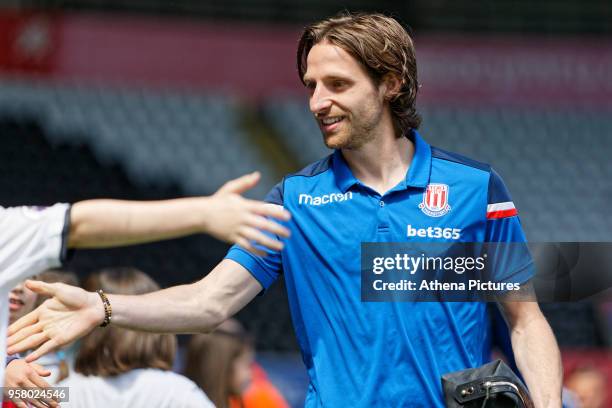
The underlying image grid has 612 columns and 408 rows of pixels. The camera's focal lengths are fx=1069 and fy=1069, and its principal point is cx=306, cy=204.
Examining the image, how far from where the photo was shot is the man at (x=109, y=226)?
260cm

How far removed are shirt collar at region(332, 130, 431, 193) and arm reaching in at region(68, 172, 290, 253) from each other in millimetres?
865

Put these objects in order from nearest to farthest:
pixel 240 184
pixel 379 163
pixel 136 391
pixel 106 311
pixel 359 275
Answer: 1. pixel 240 184
2. pixel 106 311
3. pixel 359 275
4. pixel 379 163
5. pixel 136 391

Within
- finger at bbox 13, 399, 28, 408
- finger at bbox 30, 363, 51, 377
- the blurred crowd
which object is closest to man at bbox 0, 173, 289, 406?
finger at bbox 30, 363, 51, 377

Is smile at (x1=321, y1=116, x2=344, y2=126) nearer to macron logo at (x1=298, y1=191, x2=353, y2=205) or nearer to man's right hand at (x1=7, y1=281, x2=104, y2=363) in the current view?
macron logo at (x1=298, y1=191, x2=353, y2=205)

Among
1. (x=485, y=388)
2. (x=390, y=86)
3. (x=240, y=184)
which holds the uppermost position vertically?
(x=390, y=86)

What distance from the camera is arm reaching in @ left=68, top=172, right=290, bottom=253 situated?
2.60 metres

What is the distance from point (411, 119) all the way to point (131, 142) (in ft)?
36.3

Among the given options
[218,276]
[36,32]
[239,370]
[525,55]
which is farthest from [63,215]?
[525,55]

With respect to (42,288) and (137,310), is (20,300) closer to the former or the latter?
(137,310)

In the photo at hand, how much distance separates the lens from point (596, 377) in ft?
25.0

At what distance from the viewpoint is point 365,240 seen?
Result: 3.38 m

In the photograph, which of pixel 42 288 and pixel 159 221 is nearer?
pixel 159 221

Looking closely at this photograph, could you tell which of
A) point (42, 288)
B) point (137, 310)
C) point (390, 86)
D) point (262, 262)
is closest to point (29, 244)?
point (42, 288)

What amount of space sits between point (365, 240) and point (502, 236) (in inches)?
17.5
